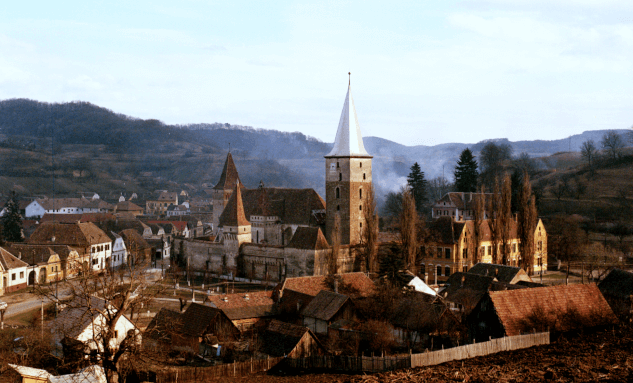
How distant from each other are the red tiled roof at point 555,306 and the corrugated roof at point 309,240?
2855 centimetres

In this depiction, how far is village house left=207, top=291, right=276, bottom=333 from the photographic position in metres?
40.1

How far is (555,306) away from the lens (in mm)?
31656

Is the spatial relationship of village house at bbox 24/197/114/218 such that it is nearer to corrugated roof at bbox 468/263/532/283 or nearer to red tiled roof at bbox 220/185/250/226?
red tiled roof at bbox 220/185/250/226

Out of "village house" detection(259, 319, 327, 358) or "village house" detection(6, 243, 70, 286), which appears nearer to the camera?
"village house" detection(259, 319, 327, 358)

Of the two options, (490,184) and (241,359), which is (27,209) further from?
(241,359)

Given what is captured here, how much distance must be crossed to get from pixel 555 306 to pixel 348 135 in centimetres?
3489

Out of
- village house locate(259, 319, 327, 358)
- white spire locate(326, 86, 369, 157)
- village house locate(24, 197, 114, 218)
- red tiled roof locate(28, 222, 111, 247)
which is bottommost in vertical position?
village house locate(259, 319, 327, 358)

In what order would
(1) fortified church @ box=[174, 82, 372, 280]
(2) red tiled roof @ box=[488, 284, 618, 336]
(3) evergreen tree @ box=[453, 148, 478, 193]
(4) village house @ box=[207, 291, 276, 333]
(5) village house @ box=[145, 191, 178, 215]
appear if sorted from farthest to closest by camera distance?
(5) village house @ box=[145, 191, 178, 215]
(3) evergreen tree @ box=[453, 148, 478, 193]
(1) fortified church @ box=[174, 82, 372, 280]
(4) village house @ box=[207, 291, 276, 333]
(2) red tiled roof @ box=[488, 284, 618, 336]

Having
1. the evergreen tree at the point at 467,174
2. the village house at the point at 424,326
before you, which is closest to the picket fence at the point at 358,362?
the village house at the point at 424,326

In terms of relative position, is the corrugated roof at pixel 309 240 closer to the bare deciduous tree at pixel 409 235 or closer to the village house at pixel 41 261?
the bare deciduous tree at pixel 409 235

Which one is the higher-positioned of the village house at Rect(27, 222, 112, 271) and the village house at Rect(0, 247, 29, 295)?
the village house at Rect(27, 222, 112, 271)

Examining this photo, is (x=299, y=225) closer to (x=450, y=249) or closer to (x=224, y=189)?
(x=450, y=249)

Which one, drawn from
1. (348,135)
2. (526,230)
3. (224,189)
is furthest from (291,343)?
(224,189)

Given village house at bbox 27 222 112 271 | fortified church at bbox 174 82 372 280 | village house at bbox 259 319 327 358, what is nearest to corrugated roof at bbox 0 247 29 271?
village house at bbox 27 222 112 271
